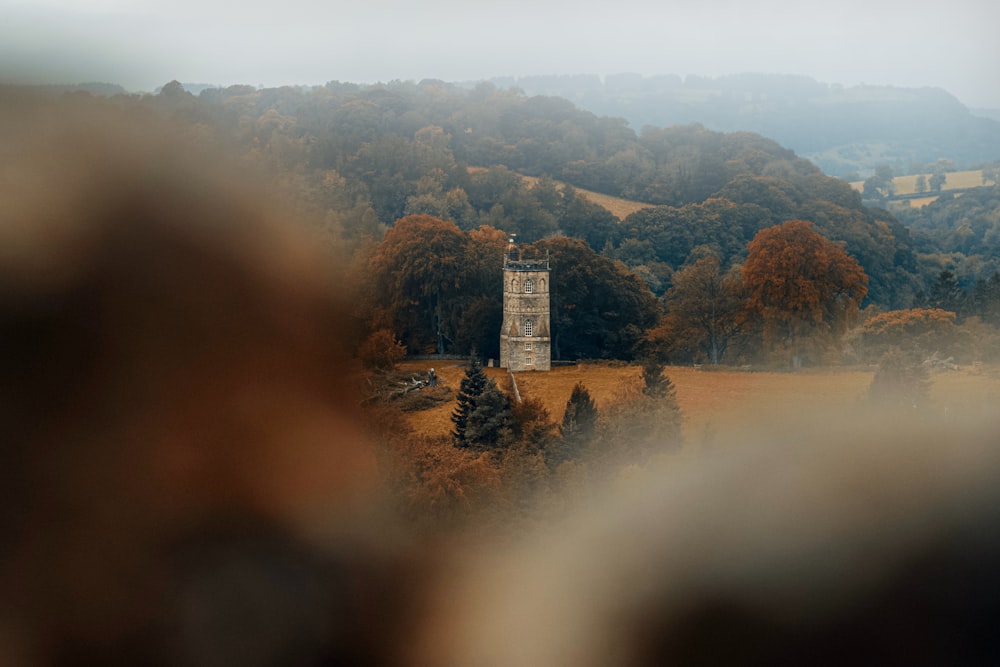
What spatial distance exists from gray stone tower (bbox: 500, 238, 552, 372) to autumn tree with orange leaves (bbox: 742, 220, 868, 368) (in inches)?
349

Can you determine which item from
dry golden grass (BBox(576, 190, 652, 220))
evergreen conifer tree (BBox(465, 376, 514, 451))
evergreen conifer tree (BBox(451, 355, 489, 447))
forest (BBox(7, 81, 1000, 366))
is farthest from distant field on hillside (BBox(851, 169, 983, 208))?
evergreen conifer tree (BBox(465, 376, 514, 451))

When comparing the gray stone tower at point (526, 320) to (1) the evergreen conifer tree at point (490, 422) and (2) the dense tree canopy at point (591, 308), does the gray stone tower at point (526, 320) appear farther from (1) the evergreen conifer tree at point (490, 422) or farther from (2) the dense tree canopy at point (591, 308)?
(1) the evergreen conifer tree at point (490, 422)

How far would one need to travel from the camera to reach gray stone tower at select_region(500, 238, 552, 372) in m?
36.4

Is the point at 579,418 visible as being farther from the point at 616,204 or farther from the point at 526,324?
the point at 616,204

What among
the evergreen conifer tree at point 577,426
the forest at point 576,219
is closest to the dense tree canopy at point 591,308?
the forest at point 576,219

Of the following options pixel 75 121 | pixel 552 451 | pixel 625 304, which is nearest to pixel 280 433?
pixel 75 121

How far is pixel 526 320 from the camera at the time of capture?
36469 millimetres

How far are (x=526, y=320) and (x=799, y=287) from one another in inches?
446

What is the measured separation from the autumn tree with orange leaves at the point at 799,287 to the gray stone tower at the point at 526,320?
8858 millimetres

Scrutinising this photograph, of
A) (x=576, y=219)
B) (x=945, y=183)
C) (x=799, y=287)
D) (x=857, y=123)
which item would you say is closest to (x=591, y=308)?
(x=799, y=287)

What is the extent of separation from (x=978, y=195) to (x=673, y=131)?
3632 centimetres

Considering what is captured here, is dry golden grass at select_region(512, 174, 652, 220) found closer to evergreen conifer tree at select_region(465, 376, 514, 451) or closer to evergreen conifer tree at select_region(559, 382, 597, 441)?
evergreen conifer tree at select_region(465, 376, 514, 451)

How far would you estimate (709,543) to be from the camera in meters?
2.23

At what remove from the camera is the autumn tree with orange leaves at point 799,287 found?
3550cm
